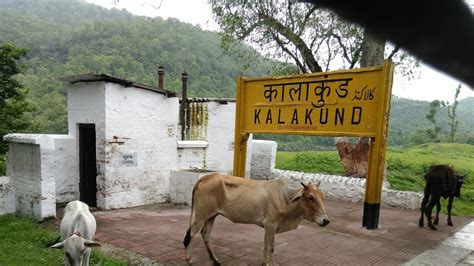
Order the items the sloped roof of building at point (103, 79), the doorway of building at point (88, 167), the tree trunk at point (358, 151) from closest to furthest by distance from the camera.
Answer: the sloped roof of building at point (103, 79) < the doorway of building at point (88, 167) < the tree trunk at point (358, 151)

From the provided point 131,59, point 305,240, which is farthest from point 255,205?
point 131,59

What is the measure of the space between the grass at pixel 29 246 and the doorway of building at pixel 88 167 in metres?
1.97

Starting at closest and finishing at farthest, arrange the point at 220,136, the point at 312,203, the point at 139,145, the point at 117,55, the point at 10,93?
the point at 312,203
the point at 139,145
the point at 220,136
the point at 10,93
the point at 117,55

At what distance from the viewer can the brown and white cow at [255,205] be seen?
17.4ft

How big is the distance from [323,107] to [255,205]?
11.3 ft

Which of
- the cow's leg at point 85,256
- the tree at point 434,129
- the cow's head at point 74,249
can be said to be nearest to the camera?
the cow's head at point 74,249

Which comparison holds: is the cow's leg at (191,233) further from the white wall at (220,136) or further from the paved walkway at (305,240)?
the white wall at (220,136)

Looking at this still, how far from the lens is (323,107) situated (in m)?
8.11

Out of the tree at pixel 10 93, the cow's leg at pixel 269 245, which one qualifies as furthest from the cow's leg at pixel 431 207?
the tree at pixel 10 93

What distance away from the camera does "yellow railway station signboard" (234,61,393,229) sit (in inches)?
290

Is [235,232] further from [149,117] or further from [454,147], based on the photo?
[454,147]

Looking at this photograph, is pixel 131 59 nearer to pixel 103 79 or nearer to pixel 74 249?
pixel 103 79

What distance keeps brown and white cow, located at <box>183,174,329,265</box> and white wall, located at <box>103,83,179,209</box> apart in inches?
174

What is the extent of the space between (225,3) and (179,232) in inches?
362
